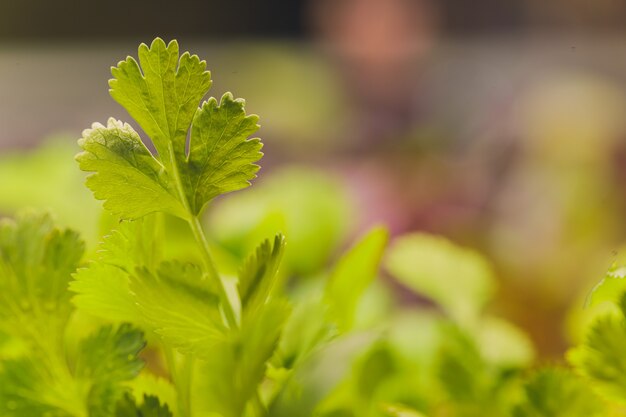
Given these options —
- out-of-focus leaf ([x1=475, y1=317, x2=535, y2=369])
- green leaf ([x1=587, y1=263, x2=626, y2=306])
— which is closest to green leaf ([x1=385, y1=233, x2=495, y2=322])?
out-of-focus leaf ([x1=475, y1=317, x2=535, y2=369])

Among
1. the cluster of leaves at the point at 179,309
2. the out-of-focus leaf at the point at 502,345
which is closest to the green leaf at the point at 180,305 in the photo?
the cluster of leaves at the point at 179,309

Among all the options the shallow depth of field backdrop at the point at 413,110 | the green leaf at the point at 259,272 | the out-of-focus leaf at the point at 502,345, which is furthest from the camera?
the shallow depth of field backdrop at the point at 413,110

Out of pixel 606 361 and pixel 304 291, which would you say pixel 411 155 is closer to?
pixel 304 291

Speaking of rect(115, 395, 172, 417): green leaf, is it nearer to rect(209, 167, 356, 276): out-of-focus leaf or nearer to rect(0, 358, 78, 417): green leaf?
rect(0, 358, 78, 417): green leaf

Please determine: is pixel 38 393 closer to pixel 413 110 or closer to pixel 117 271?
pixel 117 271

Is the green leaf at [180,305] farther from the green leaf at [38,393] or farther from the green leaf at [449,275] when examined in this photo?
the green leaf at [449,275]

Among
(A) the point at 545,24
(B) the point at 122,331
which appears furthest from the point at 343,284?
(A) the point at 545,24
